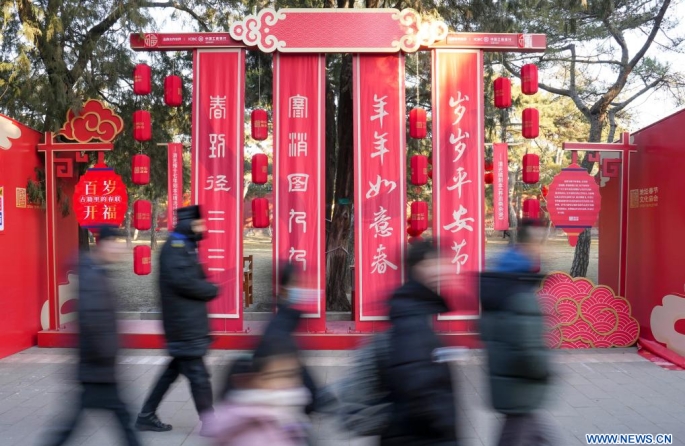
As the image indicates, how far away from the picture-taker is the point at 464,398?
5.34 m

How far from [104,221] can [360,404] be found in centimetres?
559

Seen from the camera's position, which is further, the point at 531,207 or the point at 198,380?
the point at 531,207

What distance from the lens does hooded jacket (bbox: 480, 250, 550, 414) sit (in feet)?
9.37

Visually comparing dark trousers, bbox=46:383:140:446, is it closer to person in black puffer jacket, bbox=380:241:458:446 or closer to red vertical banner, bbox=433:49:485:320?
person in black puffer jacket, bbox=380:241:458:446

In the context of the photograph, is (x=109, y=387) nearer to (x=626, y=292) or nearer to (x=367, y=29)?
(x=367, y=29)

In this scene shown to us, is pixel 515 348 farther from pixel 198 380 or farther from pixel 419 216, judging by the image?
pixel 419 216

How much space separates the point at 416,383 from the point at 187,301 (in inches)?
78.1

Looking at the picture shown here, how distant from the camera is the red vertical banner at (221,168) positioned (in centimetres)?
726

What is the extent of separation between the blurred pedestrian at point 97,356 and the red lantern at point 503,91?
5442mm

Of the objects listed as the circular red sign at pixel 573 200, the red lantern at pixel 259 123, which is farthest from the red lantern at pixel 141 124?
the circular red sign at pixel 573 200

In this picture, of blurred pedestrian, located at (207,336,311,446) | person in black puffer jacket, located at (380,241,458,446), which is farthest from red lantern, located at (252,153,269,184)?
person in black puffer jacket, located at (380,241,458,446)

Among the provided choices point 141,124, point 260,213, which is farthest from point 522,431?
point 141,124

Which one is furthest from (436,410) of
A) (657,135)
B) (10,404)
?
(657,135)

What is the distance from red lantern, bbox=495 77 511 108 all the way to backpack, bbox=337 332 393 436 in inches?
213
